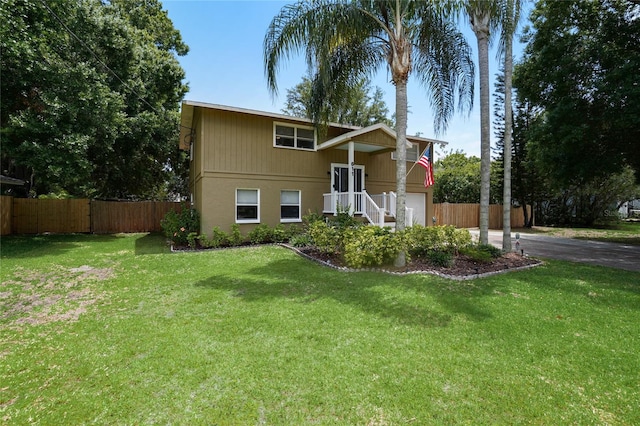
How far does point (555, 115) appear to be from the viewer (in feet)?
36.4

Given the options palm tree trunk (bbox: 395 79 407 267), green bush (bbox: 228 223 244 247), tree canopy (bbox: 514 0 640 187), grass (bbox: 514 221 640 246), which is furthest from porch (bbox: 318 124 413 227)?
grass (bbox: 514 221 640 246)

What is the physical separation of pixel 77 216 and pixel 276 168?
38.2 ft

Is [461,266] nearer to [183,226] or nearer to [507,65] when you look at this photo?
[507,65]

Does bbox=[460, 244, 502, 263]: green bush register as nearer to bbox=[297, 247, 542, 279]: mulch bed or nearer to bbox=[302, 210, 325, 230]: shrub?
bbox=[297, 247, 542, 279]: mulch bed

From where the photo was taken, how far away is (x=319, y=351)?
11.3 ft

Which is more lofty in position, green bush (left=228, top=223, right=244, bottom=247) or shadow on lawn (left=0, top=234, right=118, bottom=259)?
green bush (left=228, top=223, right=244, bottom=247)

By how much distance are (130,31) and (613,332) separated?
1979 centimetres

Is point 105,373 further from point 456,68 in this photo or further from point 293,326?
point 456,68

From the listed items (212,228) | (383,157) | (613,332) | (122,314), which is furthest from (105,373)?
(383,157)

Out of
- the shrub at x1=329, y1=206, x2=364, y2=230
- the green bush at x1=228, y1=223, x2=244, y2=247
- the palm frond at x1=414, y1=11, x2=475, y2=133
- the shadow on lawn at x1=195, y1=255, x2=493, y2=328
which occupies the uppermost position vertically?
the palm frond at x1=414, y1=11, x2=475, y2=133

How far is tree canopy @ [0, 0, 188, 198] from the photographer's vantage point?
10.8 meters

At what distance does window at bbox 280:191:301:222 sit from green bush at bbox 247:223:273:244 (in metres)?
1.03

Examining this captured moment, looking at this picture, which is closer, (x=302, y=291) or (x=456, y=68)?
(x=302, y=291)

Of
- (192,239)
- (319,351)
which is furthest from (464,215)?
(319,351)
